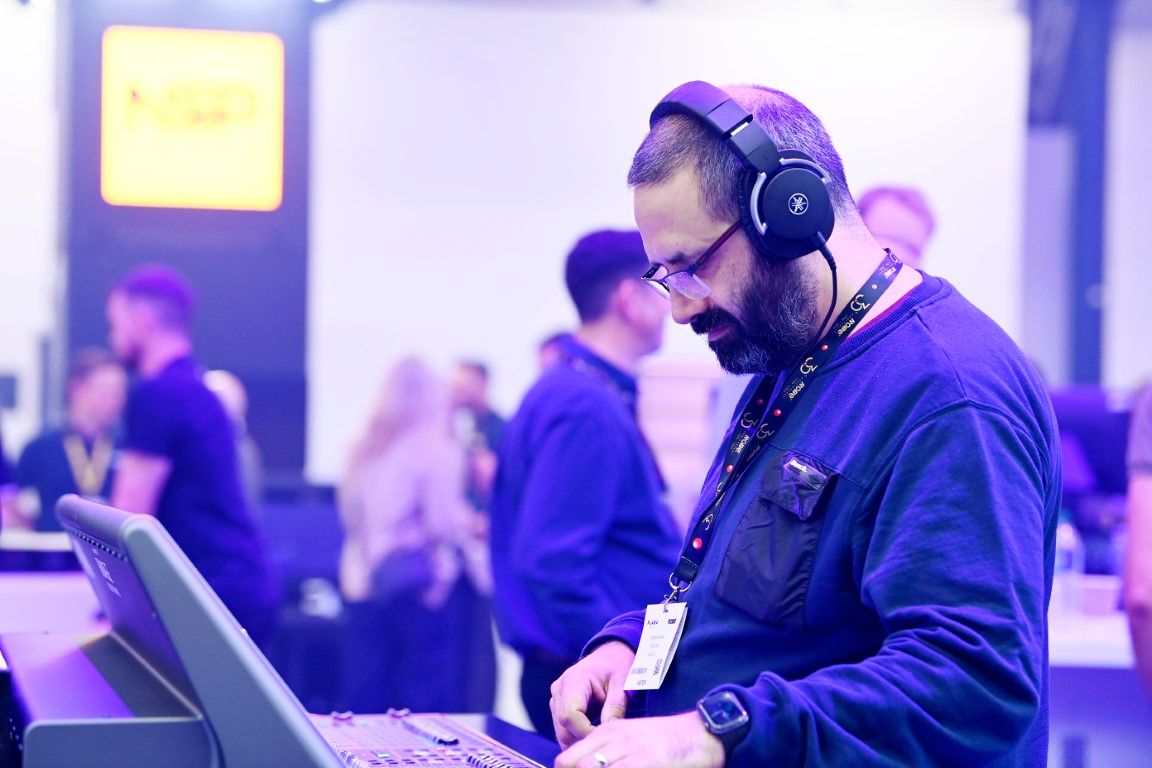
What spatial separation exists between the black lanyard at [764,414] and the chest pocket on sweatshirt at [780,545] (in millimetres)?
72

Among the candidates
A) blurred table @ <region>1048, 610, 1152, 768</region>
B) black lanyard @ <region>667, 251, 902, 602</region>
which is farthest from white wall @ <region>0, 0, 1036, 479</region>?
black lanyard @ <region>667, 251, 902, 602</region>

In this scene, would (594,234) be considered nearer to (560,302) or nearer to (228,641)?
(228,641)

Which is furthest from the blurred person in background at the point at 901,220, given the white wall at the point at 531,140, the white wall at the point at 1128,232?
the white wall at the point at 1128,232

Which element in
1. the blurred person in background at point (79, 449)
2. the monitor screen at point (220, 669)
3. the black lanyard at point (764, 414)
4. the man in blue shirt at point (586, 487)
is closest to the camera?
the monitor screen at point (220, 669)

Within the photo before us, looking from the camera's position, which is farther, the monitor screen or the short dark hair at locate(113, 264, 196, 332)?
the short dark hair at locate(113, 264, 196, 332)

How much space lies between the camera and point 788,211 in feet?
3.98

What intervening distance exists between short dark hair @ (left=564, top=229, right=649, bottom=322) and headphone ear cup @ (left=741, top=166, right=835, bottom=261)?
147 cm

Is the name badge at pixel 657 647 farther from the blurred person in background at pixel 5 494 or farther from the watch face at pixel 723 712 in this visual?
the blurred person in background at pixel 5 494

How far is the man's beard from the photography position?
1.28m

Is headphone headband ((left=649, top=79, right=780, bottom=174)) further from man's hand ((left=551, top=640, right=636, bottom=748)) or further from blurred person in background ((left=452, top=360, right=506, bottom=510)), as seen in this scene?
blurred person in background ((left=452, top=360, right=506, bottom=510))

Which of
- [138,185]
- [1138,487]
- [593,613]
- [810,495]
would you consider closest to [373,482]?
[138,185]

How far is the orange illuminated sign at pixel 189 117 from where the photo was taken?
6203mm

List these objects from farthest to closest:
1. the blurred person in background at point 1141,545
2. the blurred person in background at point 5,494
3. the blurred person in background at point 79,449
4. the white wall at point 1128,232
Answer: the white wall at point 1128,232
the blurred person in background at point 79,449
the blurred person in background at point 5,494
the blurred person in background at point 1141,545

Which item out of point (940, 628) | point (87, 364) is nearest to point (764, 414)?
point (940, 628)
